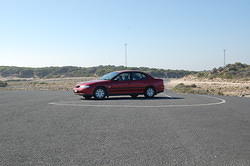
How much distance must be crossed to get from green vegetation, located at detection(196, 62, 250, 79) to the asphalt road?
178ft

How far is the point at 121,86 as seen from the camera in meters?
18.0

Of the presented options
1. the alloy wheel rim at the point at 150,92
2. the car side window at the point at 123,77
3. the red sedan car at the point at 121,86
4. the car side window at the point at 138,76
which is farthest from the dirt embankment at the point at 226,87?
the car side window at the point at 123,77

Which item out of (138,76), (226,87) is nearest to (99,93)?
(138,76)

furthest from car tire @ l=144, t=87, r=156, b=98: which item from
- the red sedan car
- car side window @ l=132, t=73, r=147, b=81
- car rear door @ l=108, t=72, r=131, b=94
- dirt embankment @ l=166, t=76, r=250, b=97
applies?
dirt embankment @ l=166, t=76, r=250, b=97

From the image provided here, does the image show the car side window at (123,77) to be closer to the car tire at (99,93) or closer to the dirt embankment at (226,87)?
the car tire at (99,93)

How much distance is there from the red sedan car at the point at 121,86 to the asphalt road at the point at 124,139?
648cm

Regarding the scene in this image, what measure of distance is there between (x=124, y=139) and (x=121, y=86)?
10919mm

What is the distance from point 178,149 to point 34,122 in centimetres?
447

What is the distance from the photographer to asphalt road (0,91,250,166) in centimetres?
553

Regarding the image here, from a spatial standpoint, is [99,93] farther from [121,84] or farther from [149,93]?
[149,93]

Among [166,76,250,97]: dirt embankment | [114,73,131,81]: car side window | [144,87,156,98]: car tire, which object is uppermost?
[114,73,131,81]: car side window

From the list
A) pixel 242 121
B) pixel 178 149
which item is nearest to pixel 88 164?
pixel 178 149

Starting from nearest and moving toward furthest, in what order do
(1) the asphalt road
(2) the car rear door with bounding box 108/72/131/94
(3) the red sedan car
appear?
1. (1) the asphalt road
2. (3) the red sedan car
3. (2) the car rear door with bounding box 108/72/131/94

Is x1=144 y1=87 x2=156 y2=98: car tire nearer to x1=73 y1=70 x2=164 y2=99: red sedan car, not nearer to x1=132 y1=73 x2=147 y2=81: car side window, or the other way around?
x1=73 y1=70 x2=164 y2=99: red sedan car
